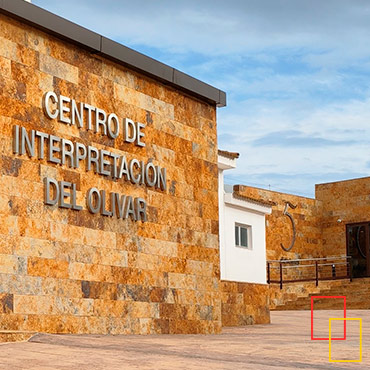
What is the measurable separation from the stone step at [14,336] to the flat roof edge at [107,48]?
4.37 meters

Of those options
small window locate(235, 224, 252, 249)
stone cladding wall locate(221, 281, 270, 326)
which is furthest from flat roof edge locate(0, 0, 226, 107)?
small window locate(235, 224, 252, 249)

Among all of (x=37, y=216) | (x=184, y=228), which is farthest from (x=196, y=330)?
(x=37, y=216)

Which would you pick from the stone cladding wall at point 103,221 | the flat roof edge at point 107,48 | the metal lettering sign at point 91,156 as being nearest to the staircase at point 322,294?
the stone cladding wall at point 103,221

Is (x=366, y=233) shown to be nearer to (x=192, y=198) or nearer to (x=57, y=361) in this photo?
(x=192, y=198)

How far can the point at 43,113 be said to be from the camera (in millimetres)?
11469

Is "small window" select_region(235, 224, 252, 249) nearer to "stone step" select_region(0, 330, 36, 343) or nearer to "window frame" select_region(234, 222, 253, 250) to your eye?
"window frame" select_region(234, 222, 253, 250)

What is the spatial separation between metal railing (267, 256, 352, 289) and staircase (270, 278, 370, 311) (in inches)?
11.7

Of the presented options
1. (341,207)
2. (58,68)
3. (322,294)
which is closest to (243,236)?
(322,294)

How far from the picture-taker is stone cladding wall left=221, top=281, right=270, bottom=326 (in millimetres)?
17406

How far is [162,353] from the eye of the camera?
9.23m

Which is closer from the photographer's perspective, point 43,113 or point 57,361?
point 57,361

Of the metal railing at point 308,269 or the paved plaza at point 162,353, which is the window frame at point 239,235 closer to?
the metal railing at point 308,269

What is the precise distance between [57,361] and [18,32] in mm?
5131

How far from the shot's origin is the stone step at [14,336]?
10.0 metres
